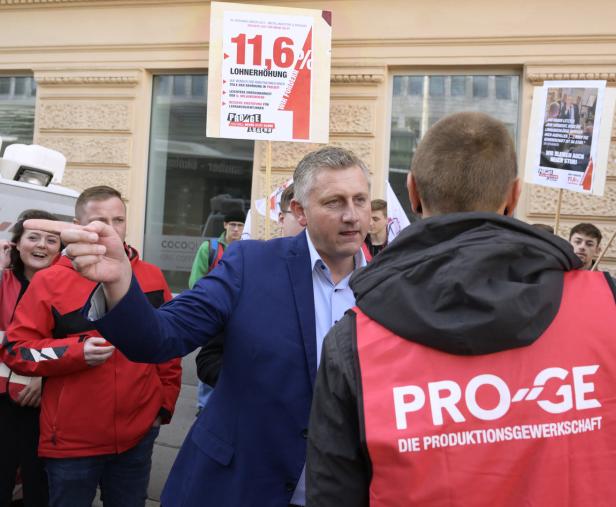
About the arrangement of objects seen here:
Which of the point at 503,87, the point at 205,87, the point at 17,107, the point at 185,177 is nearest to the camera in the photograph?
the point at 503,87

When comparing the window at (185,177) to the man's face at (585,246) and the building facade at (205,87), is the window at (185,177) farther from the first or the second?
the man's face at (585,246)

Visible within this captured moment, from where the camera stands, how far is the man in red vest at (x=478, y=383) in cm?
105

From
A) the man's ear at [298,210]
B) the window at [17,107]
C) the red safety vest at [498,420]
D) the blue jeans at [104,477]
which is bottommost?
the blue jeans at [104,477]


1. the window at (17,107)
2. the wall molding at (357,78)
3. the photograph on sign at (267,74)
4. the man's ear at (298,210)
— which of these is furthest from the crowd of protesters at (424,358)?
the window at (17,107)

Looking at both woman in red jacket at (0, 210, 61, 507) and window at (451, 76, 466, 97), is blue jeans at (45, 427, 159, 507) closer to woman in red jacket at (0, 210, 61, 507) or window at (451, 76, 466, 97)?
woman in red jacket at (0, 210, 61, 507)

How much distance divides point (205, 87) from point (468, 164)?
645 cm

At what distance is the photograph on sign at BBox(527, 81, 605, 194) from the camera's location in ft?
14.8

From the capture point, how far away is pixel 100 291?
1473mm

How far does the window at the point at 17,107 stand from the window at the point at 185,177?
1.68 meters

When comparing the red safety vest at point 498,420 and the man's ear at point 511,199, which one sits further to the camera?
the man's ear at point 511,199

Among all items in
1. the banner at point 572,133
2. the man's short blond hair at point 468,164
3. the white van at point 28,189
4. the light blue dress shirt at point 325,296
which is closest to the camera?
the man's short blond hair at point 468,164

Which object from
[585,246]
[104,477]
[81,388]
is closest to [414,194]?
[81,388]

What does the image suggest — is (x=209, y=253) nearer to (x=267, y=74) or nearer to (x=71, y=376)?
(x=267, y=74)

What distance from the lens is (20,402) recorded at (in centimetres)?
278
